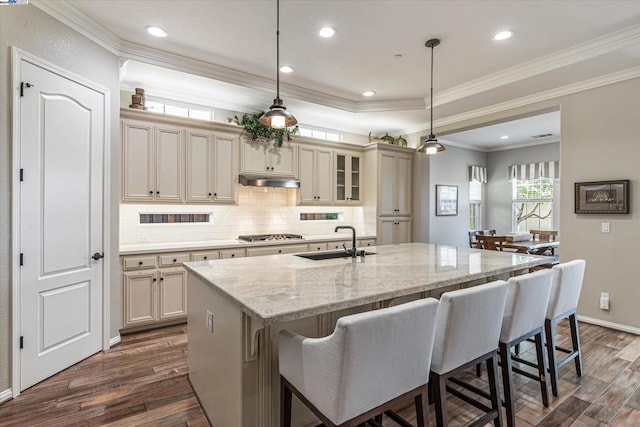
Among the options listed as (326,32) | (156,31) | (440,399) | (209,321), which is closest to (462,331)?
(440,399)

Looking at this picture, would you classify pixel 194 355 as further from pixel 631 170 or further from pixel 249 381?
pixel 631 170

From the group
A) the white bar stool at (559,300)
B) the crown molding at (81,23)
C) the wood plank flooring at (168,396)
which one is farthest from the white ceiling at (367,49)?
the wood plank flooring at (168,396)

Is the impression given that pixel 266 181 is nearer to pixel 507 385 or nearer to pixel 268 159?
pixel 268 159

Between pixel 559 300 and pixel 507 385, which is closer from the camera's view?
pixel 507 385

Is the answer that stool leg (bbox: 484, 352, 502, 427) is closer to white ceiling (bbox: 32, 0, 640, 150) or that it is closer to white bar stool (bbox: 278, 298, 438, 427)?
white bar stool (bbox: 278, 298, 438, 427)

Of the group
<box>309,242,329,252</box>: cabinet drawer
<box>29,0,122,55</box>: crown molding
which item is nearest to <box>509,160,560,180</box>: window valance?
<box>309,242,329,252</box>: cabinet drawer

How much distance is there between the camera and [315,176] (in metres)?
5.13

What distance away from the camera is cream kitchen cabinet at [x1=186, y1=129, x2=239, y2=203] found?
405cm

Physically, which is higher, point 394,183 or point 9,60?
point 9,60

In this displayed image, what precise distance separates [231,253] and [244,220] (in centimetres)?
84

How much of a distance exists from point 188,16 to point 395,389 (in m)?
3.16

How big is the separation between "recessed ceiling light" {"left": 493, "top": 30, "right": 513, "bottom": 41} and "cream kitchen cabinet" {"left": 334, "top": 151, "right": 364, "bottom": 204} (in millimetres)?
2724

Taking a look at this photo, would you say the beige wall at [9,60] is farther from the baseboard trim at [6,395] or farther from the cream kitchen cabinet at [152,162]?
the cream kitchen cabinet at [152,162]

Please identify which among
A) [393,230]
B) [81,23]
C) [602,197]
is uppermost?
[81,23]
